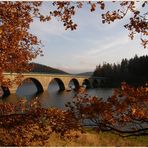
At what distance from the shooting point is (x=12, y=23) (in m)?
10.8

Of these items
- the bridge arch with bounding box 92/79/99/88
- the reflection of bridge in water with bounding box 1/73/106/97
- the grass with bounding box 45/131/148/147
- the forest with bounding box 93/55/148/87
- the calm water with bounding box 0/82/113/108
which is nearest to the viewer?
the grass with bounding box 45/131/148/147

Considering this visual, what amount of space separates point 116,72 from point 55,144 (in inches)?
5348

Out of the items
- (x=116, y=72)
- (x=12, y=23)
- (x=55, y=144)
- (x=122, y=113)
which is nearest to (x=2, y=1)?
(x=12, y=23)

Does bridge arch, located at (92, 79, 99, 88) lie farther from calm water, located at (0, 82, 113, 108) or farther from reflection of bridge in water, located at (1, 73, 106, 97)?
calm water, located at (0, 82, 113, 108)

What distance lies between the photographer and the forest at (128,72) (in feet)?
413

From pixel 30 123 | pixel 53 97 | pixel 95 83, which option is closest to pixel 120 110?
pixel 30 123

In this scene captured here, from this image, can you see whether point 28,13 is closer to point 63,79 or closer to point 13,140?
point 13,140

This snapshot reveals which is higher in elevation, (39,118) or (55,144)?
(39,118)

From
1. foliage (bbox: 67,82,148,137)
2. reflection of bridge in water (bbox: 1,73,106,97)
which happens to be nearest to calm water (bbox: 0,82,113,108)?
reflection of bridge in water (bbox: 1,73,106,97)

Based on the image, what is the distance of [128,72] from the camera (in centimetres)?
14050

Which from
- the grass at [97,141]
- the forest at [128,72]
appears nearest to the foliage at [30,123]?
the grass at [97,141]

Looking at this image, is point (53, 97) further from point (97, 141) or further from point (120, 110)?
point (120, 110)

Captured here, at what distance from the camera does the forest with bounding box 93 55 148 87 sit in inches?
4953

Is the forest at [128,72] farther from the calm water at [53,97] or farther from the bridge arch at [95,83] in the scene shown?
the calm water at [53,97]
